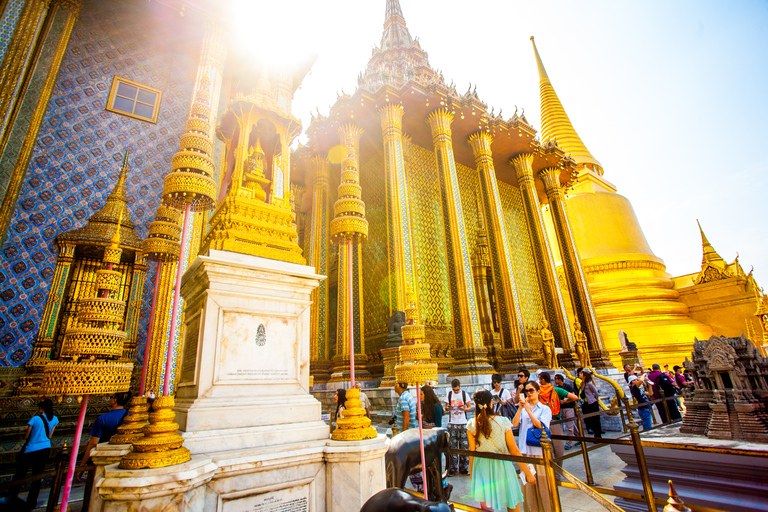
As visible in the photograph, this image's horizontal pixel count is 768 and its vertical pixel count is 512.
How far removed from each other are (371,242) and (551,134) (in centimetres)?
1926

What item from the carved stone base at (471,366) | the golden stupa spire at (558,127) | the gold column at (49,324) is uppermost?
the golden stupa spire at (558,127)

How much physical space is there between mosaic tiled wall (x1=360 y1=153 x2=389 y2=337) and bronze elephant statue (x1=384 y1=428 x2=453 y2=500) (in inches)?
264

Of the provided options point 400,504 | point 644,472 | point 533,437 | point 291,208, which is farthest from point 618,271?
point 400,504

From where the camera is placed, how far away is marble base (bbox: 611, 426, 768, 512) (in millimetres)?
2982

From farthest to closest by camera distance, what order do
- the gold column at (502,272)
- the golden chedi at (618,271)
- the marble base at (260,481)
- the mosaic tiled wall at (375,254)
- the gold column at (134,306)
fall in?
1. the golden chedi at (618,271)
2. the mosaic tiled wall at (375,254)
3. the gold column at (502,272)
4. the gold column at (134,306)
5. the marble base at (260,481)

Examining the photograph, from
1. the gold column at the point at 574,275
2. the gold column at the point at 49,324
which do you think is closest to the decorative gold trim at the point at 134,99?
the gold column at the point at 49,324

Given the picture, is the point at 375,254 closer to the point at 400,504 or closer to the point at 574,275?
the point at 574,275

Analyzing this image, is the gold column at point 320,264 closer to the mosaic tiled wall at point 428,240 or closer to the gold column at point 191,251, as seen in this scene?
A: the mosaic tiled wall at point 428,240

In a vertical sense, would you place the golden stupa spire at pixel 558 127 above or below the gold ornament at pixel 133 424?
Answer: above

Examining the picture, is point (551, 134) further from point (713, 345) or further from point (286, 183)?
point (286, 183)

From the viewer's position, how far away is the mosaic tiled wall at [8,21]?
5.41m

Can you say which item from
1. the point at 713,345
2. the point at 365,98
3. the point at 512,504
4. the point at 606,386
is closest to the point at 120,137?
the point at 365,98

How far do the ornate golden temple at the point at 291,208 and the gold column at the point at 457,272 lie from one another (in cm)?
5

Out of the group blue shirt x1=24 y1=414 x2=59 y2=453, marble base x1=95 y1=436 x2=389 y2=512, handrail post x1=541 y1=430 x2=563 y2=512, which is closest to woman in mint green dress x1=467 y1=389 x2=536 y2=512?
handrail post x1=541 y1=430 x2=563 y2=512
